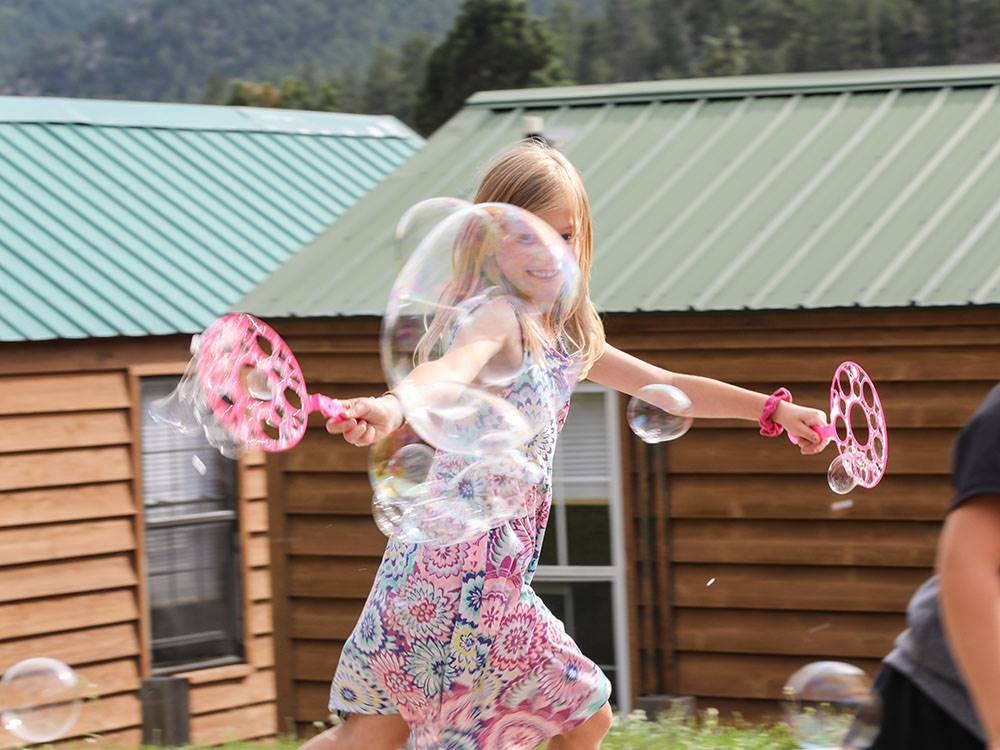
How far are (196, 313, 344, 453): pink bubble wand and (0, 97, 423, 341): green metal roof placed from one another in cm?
679

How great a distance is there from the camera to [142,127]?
1295cm

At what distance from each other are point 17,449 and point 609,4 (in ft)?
231

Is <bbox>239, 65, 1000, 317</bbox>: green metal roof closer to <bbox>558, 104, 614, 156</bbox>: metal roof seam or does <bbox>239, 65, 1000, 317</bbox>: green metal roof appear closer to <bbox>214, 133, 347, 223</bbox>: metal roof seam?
<bbox>558, 104, 614, 156</bbox>: metal roof seam

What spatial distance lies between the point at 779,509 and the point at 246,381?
210 inches

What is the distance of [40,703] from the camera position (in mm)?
5871

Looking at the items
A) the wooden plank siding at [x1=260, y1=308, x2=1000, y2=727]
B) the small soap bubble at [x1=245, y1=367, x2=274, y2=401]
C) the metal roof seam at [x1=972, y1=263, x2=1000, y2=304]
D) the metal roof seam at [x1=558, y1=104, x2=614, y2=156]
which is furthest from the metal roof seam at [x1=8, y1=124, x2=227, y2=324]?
the small soap bubble at [x1=245, y1=367, x2=274, y2=401]

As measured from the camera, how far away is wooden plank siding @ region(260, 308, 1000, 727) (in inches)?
315

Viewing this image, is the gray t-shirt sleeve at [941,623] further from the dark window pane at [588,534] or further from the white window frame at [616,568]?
the dark window pane at [588,534]

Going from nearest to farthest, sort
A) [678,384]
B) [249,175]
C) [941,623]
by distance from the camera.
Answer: [941,623] < [678,384] < [249,175]

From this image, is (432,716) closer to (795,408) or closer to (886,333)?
(795,408)

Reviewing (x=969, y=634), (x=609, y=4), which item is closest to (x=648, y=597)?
(x=969, y=634)

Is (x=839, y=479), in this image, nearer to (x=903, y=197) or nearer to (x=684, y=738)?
(x=684, y=738)

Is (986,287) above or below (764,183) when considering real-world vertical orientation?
below

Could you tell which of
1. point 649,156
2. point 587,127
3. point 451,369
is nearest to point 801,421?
point 451,369
